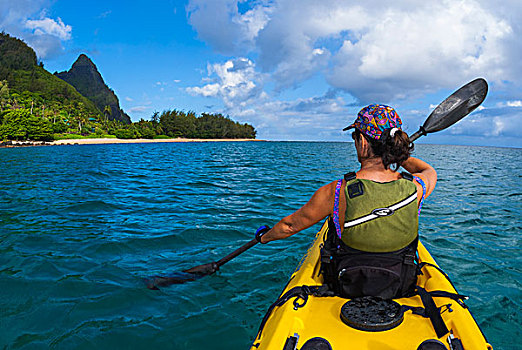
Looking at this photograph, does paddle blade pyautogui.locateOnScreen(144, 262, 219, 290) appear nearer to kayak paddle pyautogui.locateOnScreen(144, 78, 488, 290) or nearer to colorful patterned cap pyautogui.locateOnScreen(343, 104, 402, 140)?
kayak paddle pyautogui.locateOnScreen(144, 78, 488, 290)

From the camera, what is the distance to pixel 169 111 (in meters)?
105

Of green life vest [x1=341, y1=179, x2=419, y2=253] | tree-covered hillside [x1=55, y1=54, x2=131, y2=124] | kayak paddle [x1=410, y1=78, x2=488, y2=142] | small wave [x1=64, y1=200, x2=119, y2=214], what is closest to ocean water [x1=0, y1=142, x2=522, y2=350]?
small wave [x1=64, y1=200, x2=119, y2=214]

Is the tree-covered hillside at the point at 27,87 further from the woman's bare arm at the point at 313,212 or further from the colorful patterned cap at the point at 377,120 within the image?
the colorful patterned cap at the point at 377,120

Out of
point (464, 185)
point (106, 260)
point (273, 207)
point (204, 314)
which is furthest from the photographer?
point (464, 185)

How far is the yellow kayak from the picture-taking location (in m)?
2.06

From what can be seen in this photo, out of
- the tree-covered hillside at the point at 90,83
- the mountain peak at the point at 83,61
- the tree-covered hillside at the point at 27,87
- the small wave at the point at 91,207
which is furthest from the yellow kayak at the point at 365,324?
the mountain peak at the point at 83,61

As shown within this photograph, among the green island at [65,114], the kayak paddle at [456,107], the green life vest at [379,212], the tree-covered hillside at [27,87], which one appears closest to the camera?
the green life vest at [379,212]

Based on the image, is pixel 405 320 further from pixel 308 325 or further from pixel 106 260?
pixel 106 260

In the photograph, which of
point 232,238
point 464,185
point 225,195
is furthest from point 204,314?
point 464,185

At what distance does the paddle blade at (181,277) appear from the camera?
179 inches

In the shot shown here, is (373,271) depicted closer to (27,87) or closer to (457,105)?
(457,105)

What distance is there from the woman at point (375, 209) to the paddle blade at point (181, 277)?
256 cm

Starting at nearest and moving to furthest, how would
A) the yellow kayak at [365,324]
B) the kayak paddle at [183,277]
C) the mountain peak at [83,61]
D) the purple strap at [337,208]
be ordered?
the yellow kayak at [365,324] < the purple strap at [337,208] < the kayak paddle at [183,277] < the mountain peak at [83,61]

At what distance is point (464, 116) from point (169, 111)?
108 m
